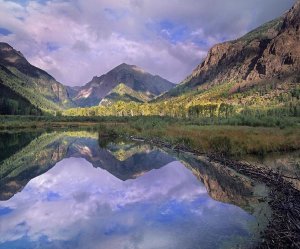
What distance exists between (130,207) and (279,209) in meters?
7.49

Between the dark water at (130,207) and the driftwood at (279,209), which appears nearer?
the driftwood at (279,209)

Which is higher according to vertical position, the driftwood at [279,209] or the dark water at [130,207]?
the driftwood at [279,209]

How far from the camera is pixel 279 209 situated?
47.7 ft

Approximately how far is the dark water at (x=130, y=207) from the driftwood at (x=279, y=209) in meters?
0.66

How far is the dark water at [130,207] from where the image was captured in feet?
44.9

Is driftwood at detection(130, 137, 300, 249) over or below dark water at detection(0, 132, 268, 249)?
over

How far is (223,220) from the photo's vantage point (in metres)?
16.0

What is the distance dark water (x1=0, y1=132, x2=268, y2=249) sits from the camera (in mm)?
13672

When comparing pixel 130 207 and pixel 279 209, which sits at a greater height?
pixel 279 209

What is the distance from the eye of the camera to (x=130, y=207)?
62.5 ft

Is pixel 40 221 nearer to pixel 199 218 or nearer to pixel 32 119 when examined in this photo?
pixel 199 218

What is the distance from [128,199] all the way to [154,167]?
1321 centimetres

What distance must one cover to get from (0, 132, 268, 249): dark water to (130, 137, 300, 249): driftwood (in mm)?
664

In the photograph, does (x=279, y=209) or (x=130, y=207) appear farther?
(x=130, y=207)
